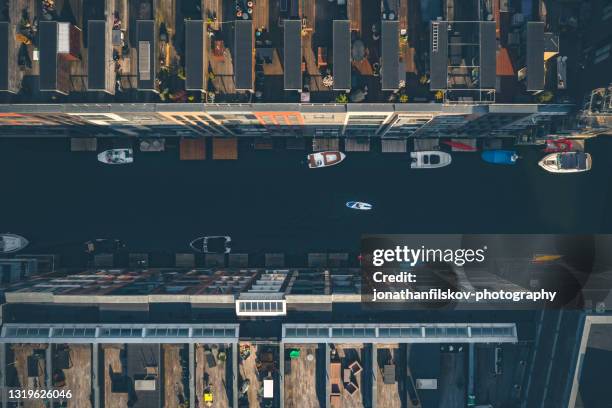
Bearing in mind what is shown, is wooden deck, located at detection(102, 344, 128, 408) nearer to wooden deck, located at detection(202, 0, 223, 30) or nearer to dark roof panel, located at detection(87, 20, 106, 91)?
dark roof panel, located at detection(87, 20, 106, 91)

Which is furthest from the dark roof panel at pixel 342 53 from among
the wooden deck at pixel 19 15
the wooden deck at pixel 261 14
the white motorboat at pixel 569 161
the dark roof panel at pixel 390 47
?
the white motorboat at pixel 569 161

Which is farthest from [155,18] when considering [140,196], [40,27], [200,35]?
[140,196]

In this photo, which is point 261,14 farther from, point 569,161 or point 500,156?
point 569,161

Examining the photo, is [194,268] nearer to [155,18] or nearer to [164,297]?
[164,297]

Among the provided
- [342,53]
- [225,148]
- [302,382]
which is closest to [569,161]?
[342,53]

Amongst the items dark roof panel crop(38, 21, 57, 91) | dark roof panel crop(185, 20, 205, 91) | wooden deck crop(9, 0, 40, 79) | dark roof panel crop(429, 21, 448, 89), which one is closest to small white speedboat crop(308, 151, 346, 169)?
dark roof panel crop(429, 21, 448, 89)
